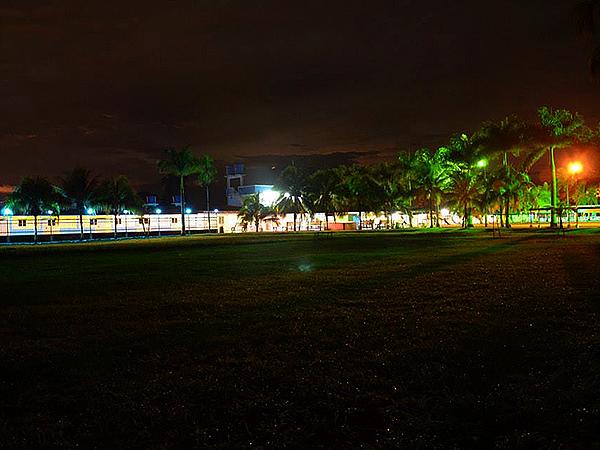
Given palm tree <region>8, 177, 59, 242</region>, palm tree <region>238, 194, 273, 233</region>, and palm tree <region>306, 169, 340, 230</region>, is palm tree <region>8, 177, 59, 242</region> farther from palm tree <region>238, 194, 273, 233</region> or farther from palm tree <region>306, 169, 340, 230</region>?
palm tree <region>306, 169, 340, 230</region>

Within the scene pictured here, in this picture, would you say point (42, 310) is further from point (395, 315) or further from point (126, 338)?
point (395, 315)

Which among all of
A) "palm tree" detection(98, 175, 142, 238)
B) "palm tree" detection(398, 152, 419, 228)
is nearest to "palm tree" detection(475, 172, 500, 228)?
"palm tree" detection(398, 152, 419, 228)

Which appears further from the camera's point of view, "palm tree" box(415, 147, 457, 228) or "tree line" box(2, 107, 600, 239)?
"palm tree" box(415, 147, 457, 228)

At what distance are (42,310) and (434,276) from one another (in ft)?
30.7

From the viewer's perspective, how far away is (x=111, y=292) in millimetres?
13383

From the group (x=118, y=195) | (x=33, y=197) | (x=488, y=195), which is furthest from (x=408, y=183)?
(x=33, y=197)

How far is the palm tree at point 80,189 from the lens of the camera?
204 feet

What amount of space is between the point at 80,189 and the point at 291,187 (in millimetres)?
23594

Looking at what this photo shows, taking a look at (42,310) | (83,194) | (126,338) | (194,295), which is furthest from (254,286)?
(83,194)

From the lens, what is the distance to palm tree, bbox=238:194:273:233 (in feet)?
235

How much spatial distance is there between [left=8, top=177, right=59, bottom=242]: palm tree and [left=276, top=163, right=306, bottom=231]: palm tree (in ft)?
83.0

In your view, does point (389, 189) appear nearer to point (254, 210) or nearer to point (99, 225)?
point (254, 210)

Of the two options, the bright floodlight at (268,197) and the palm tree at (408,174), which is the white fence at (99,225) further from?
the palm tree at (408,174)

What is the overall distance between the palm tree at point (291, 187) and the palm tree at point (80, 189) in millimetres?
21188
